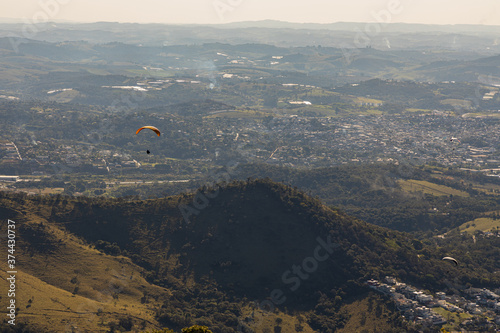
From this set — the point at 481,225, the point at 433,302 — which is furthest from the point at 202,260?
the point at 481,225

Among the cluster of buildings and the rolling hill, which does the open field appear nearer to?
the rolling hill

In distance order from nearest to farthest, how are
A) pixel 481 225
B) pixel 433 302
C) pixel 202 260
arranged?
pixel 433 302 → pixel 202 260 → pixel 481 225

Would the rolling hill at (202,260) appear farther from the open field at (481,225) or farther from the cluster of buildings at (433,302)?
the open field at (481,225)

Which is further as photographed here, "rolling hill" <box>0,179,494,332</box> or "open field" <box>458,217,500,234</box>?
"open field" <box>458,217,500,234</box>

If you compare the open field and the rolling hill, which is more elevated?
the rolling hill

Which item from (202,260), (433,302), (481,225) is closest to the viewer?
(433,302)

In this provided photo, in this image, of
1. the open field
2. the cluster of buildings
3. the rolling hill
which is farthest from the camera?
the open field

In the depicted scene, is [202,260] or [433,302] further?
[202,260]

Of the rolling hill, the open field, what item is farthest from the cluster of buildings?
the open field

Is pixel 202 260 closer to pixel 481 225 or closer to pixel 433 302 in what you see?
pixel 433 302
